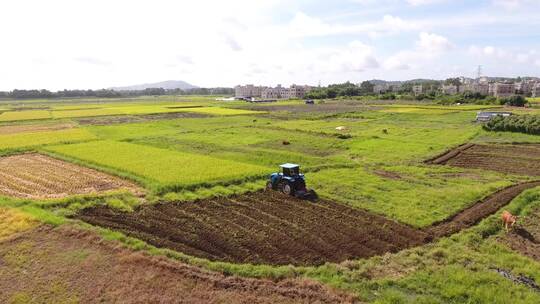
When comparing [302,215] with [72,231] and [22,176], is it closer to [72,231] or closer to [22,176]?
[72,231]

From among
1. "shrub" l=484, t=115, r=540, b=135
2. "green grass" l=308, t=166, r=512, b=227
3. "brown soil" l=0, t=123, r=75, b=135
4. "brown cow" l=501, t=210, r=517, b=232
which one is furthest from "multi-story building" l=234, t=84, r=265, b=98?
"brown cow" l=501, t=210, r=517, b=232

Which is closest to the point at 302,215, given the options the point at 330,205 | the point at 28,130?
the point at 330,205

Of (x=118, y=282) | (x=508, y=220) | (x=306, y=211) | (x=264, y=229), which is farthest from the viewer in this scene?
(x=306, y=211)

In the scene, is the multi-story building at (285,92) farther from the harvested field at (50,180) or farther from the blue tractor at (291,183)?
the blue tractor at (291,183)

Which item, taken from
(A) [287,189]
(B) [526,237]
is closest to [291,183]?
(A) [287,189]

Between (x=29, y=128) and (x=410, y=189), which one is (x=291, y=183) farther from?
(x=29, y=128)

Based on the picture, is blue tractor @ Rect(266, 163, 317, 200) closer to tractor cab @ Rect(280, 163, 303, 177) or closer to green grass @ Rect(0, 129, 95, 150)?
tractor cab @ Rect(280, 163, 303, 177)
